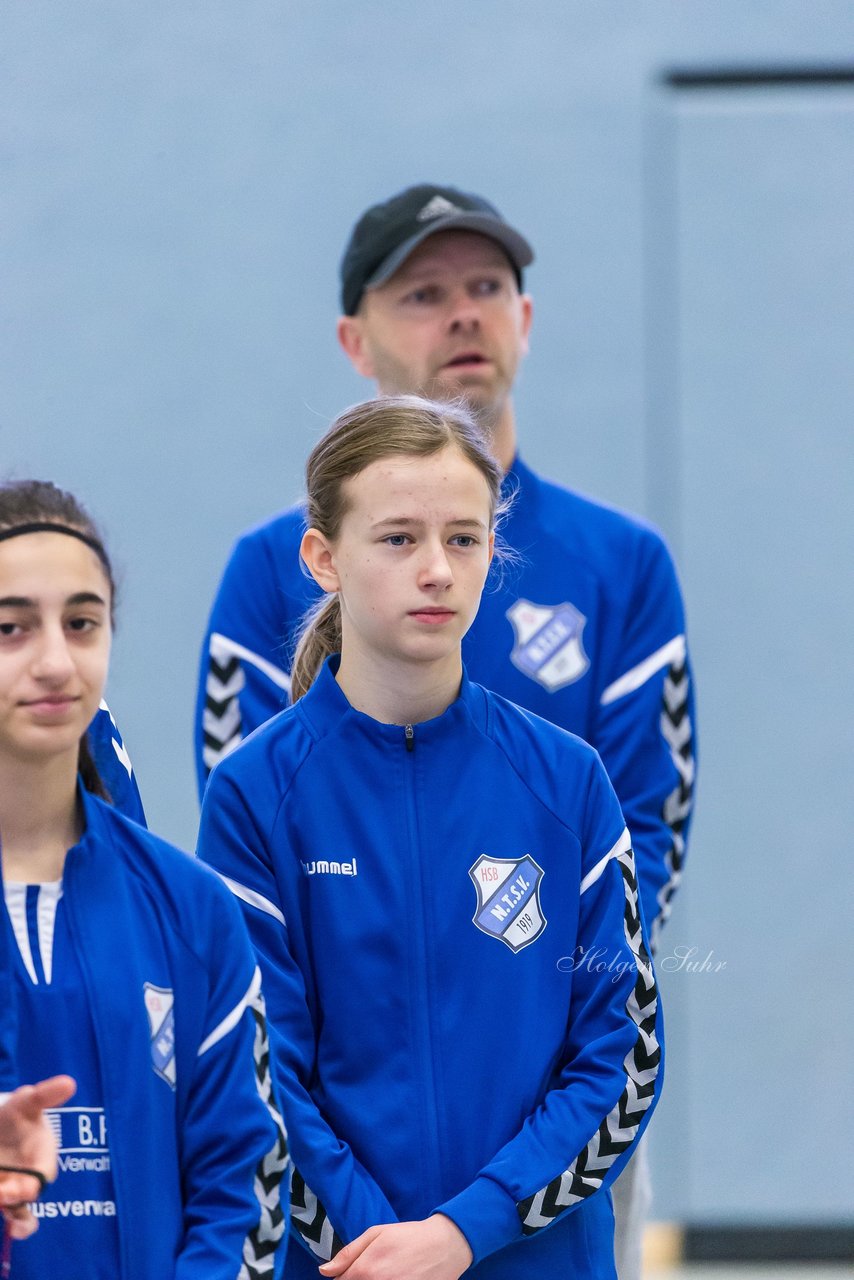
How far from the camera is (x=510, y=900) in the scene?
1.88m

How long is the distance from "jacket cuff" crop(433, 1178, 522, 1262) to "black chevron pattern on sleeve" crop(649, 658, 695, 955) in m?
0.74

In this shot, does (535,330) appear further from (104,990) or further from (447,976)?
(104,990)

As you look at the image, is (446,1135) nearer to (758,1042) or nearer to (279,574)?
(279,574)

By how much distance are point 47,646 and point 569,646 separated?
106 centimetres

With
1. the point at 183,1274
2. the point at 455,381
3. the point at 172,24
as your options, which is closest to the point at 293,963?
the point at 183,1274

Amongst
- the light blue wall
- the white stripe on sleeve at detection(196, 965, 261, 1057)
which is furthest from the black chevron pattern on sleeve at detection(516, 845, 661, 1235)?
the light blue wall

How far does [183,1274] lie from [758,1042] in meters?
2.67

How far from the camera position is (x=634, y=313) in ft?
12.9

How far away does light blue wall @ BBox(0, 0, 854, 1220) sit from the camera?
3840mm

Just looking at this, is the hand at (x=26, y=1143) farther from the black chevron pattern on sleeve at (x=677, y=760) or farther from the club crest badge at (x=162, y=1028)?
the black chevron pattern on sleeve at (x=677, y=760)

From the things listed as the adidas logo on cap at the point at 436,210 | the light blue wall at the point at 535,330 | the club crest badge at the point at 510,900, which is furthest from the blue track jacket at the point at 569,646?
the light blue wall at the point at 535,330

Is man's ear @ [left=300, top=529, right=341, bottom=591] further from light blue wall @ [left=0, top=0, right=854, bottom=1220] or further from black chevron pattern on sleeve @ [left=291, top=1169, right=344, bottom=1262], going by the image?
light blue wall @ [left=0, top=0, right=854, bottom=1220]

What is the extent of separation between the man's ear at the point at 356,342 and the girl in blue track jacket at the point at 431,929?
0.80 metres

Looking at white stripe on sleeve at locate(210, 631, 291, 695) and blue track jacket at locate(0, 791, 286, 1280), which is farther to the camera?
white stripe on sleeve at locate(210, 631, 291, 695)
